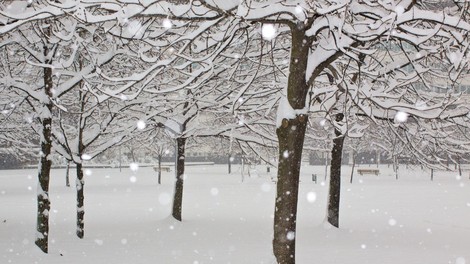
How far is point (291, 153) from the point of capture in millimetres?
5992

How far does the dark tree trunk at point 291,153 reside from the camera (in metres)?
5.98

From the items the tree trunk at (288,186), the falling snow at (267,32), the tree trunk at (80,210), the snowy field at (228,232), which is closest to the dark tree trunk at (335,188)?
the snowy field at (228,232)

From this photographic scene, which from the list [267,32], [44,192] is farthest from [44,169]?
[267,32]

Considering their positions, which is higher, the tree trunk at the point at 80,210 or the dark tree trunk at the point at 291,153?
the dark tree trunk at the point at 291,153

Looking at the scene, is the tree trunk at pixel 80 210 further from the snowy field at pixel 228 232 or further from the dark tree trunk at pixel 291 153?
the dark tree trunk at pixel 291 153

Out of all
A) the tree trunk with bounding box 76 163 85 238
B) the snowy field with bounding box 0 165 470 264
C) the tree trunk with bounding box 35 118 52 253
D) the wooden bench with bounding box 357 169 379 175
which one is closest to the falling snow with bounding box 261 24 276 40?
the snowy field with bounding box 0 165 470 264

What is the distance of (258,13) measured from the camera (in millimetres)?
5152

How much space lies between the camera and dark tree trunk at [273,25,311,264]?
598cm

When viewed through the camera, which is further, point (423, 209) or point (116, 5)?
point (423, 209)

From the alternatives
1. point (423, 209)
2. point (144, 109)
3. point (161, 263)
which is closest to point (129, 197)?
point (144, 109)

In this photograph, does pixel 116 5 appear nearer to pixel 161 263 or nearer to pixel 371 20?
pixel 371 20

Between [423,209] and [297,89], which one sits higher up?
[297,89]

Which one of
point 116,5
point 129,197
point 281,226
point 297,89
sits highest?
point 116,5

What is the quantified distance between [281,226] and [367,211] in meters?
13.3
